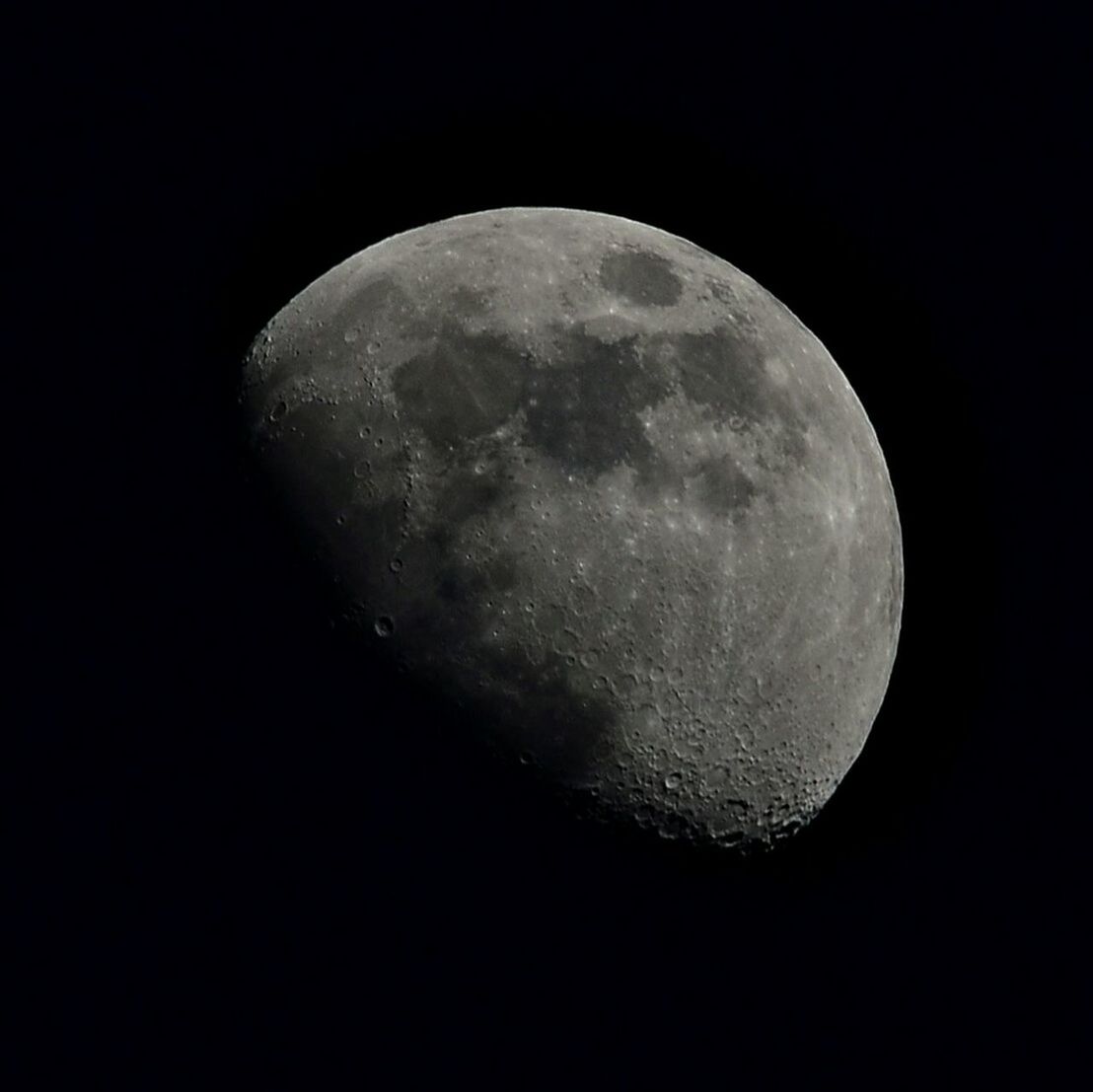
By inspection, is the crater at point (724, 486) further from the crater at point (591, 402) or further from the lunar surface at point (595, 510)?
the crater at point (591, 402)

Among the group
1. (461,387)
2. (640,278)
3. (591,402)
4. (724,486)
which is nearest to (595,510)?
(591,402)

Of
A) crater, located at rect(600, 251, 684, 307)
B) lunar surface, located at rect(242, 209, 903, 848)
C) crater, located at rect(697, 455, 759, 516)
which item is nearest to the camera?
lunar surface, located at rect(242, 209, 903, 848)

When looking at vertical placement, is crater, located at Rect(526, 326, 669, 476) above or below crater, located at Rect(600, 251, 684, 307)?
below

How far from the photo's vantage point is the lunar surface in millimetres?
6848

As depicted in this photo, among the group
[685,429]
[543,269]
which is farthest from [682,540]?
[543,269]

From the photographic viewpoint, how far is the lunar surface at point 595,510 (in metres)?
6.85

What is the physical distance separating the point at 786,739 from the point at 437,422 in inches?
88.3

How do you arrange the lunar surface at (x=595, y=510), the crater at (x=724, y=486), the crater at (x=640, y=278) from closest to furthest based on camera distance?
the lunar surface at (x=595, y=510) → the crater at (x=724, y=486) → the crater at (x=640, y=278)

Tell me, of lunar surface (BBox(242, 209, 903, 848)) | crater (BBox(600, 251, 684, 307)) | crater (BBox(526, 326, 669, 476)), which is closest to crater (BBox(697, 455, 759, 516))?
lunar surface (BBox(242, 209, 903, 848))

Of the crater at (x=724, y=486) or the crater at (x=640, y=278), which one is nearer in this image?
the crater at (x=724, y=486)

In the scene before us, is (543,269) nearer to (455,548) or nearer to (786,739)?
(455,548)

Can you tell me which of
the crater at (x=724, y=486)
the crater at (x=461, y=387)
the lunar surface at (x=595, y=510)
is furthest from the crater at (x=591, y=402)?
the crater at (x=724, y=486)

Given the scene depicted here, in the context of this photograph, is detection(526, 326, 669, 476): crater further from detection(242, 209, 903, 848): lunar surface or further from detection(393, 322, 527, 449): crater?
detection(393, 322, 527, 449): crater

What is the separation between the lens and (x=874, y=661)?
25.4 feet
